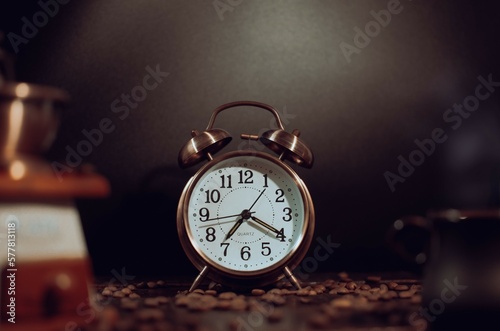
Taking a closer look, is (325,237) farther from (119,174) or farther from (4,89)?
(4,89)

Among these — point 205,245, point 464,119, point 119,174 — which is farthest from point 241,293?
point 464,119

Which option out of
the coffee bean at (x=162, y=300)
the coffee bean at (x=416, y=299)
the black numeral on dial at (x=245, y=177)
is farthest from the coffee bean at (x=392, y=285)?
the coffee bean at (x=162, y=300)

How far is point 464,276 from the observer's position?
103 cm

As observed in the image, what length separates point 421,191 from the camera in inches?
71.3

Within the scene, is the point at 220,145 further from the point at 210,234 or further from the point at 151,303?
the point at 151,303

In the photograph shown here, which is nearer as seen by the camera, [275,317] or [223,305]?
[275,317]

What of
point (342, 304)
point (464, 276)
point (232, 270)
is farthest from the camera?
point (232, 270)

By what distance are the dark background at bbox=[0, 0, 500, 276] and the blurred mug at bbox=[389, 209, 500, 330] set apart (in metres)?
0.72

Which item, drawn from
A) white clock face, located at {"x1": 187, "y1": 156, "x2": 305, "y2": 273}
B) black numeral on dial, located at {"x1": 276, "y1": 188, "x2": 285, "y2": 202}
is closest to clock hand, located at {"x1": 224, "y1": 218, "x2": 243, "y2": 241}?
white clock face, located at {"x1": 187, "y1": 156, "x2": 305, "y2": 273}

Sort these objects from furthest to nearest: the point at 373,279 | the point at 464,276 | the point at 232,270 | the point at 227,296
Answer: the point at 373,279
the point at 232,270
the point at 227,296
the point at 464,276

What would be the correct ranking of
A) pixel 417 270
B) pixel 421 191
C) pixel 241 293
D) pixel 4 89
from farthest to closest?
pixel 421 191 < pixel 417 270 < pixel 241 293 < pixel 4 89

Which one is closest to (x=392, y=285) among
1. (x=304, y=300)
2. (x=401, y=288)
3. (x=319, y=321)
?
(x=401, y=288)

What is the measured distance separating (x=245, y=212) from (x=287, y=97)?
451 mm

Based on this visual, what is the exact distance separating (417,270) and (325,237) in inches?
10.9
